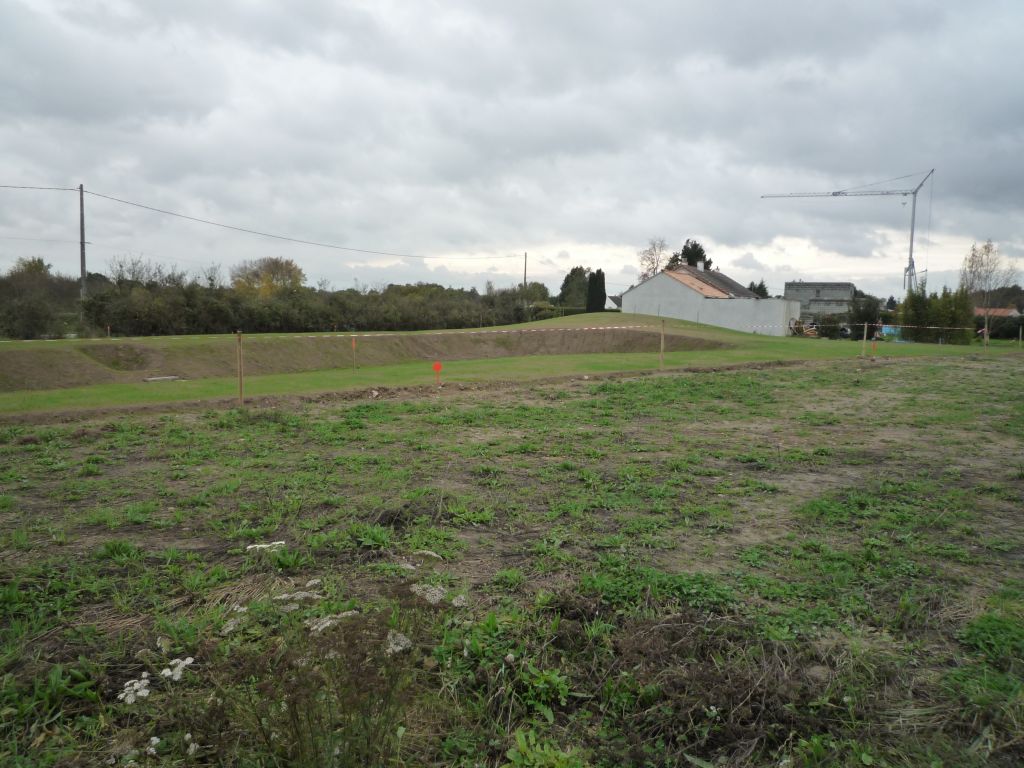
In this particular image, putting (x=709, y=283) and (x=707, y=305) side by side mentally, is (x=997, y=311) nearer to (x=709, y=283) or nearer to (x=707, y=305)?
(x=709, y=283)

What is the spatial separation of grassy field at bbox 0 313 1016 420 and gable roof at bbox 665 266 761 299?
20.3 metres

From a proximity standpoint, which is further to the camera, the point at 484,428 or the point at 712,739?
the point at 484,428

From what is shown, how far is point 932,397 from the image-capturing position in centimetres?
1441

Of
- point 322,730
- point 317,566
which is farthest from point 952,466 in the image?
point 322,730

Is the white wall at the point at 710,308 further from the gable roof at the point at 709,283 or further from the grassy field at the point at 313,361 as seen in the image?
the grassy field at the point at 313,361

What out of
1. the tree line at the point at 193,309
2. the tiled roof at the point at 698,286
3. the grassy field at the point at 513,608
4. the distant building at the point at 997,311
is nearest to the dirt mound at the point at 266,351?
the tree line at the point at 193,309

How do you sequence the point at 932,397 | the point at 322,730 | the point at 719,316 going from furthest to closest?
1. the point at 719,316
2. the point at 932,397
3. the point at 322,730

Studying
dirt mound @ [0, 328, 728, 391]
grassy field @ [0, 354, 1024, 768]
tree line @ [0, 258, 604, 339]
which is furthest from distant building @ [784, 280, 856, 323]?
grassy field @ [0, 354, 1024, 768]

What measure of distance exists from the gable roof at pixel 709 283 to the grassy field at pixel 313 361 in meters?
20.3

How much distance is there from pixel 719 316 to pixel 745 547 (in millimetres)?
51928

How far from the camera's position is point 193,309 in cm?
3791

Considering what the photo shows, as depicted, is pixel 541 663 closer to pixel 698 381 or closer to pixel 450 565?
pixel 450 565

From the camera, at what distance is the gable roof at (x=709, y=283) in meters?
57.9

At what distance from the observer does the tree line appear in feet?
108
